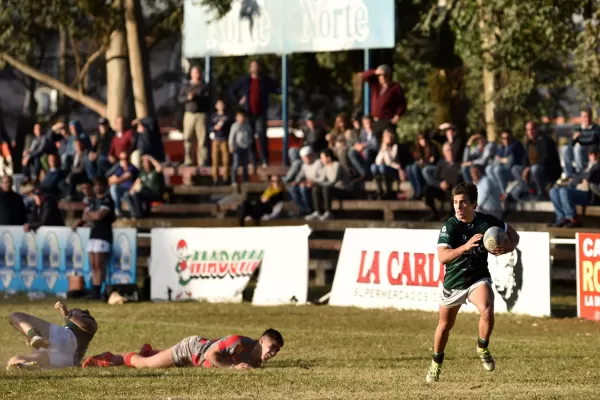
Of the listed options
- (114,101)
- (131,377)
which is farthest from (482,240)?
(114,101)

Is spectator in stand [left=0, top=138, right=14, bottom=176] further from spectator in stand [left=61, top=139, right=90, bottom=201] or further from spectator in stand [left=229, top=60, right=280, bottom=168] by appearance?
spectator in stand [left=229, top=60, right=280, bottom=168]

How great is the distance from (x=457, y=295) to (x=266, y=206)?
14725 mm

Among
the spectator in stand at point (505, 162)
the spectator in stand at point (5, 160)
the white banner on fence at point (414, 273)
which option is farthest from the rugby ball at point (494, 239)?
the spectator in stand at point (5, 160)

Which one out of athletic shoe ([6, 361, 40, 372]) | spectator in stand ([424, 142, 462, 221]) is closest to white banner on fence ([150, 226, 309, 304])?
spectator in stand ([424, 142, 462, 221])

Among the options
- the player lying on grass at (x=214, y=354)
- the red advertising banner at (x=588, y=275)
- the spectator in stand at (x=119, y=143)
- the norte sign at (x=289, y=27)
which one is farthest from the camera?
the spectator in stand at (x=119, y=143)

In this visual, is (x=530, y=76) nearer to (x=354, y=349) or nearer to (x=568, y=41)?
(x=568, y=41)

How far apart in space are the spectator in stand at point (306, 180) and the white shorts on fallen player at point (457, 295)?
13567 mm

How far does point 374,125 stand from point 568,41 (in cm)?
462

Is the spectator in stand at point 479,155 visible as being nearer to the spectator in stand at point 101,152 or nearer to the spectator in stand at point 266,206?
the spectator in stand at point 266,206

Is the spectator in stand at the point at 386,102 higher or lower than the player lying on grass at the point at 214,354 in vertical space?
higher

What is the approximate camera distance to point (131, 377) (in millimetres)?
14531

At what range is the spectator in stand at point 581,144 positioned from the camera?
78.8 ft

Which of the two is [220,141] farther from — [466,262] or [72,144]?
[466,262]

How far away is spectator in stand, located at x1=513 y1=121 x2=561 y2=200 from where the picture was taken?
24609 millimetres
